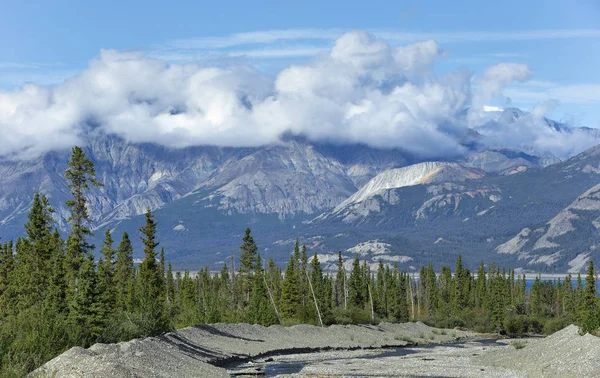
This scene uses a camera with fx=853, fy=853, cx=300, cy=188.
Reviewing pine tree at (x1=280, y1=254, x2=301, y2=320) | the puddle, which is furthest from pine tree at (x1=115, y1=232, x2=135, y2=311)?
the puddle

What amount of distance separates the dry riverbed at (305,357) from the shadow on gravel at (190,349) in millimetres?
204

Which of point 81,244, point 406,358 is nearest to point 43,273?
point 81,244

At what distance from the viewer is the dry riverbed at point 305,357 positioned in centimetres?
5593

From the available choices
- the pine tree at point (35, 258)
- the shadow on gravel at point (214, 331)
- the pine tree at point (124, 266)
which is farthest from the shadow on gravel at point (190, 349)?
the pine tree at point (124, 266)

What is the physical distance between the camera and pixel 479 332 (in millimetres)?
158500

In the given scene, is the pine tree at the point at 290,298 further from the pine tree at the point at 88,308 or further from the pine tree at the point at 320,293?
the pine tree at the point at 88,308

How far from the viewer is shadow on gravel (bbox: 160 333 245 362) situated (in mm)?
76125

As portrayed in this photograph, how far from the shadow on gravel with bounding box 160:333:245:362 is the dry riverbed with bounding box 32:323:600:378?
8.0 inches

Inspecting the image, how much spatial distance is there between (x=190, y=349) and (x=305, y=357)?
14.0 m

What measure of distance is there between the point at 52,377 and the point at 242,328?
5461cm

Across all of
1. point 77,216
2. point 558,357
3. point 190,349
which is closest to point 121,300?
point 77,216

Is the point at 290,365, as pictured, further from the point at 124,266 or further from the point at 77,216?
the point at 124,266

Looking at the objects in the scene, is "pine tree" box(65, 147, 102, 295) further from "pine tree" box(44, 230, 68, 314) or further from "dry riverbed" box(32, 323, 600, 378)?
"dry riverbed" box(32, 323, 600, 378)

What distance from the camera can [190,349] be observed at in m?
78.9
